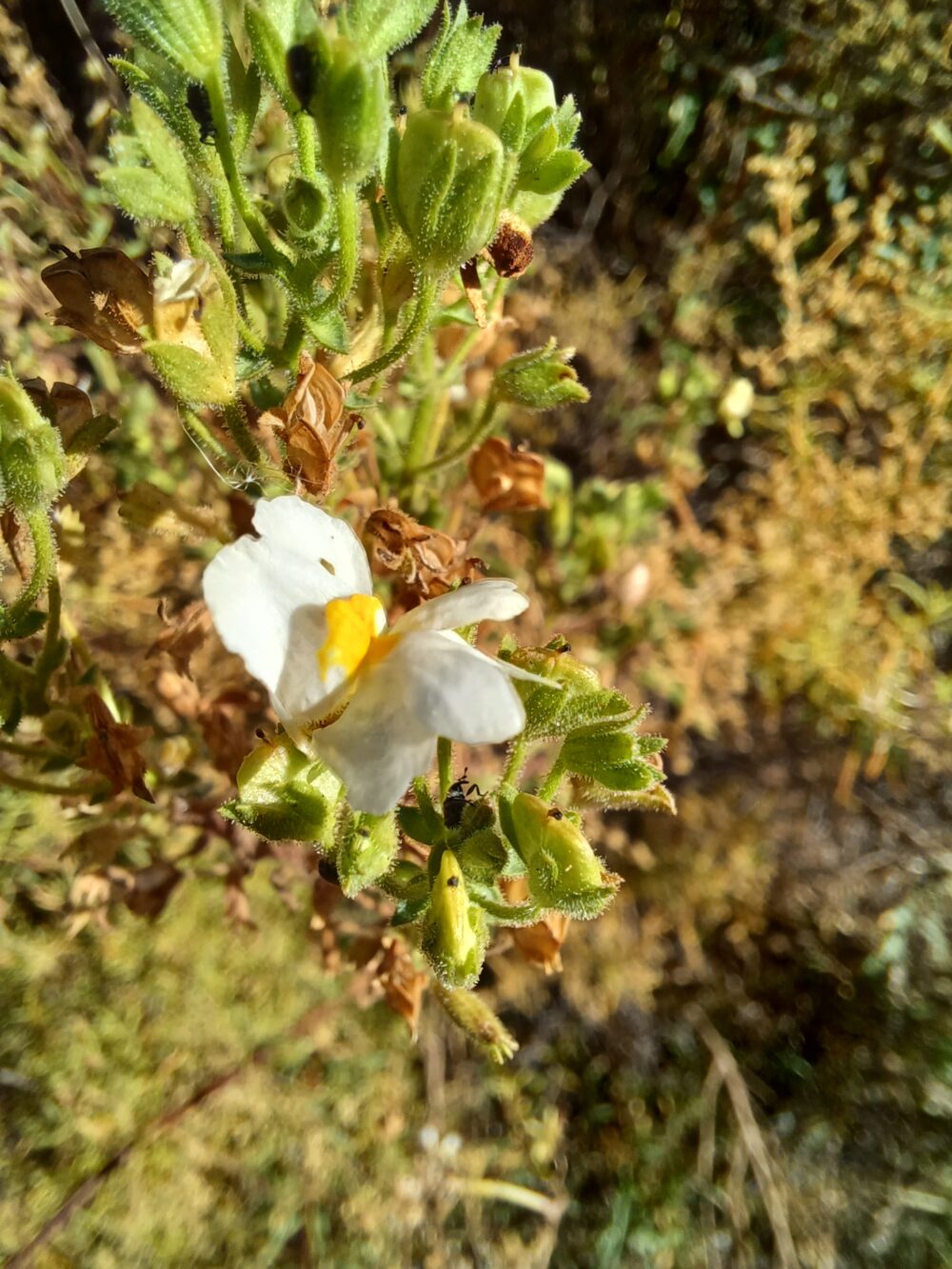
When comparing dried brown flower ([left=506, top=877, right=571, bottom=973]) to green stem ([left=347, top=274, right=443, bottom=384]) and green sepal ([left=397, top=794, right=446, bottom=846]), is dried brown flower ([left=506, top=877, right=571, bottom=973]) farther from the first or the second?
green stem ([left=347, top=274, right=443, bottom=384])

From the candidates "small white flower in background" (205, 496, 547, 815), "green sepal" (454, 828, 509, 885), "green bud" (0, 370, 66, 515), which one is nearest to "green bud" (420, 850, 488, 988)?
"green sepal" (454, 828, 509, 885)

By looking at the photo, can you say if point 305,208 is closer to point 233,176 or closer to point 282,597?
point 233,176

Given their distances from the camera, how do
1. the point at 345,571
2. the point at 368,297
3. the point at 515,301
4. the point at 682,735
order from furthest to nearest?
the point at 682,735, the point at 515,301, the point at 368,297, the point at 345,571

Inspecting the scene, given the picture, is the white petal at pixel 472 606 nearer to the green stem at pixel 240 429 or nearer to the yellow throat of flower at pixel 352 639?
the yellow throat of flower at pixel 352 639

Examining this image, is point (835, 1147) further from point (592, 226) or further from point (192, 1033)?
point (592, 226)

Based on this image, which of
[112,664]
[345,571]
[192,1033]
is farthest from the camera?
[192,1033]

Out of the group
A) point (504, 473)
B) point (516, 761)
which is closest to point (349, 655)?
point (516, 761)

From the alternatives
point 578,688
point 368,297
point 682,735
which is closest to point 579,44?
point 682,735

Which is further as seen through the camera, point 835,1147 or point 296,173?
point 835,1147

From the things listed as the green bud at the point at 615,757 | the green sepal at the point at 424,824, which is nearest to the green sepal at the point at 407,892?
the green sepal at the point at 424,824
